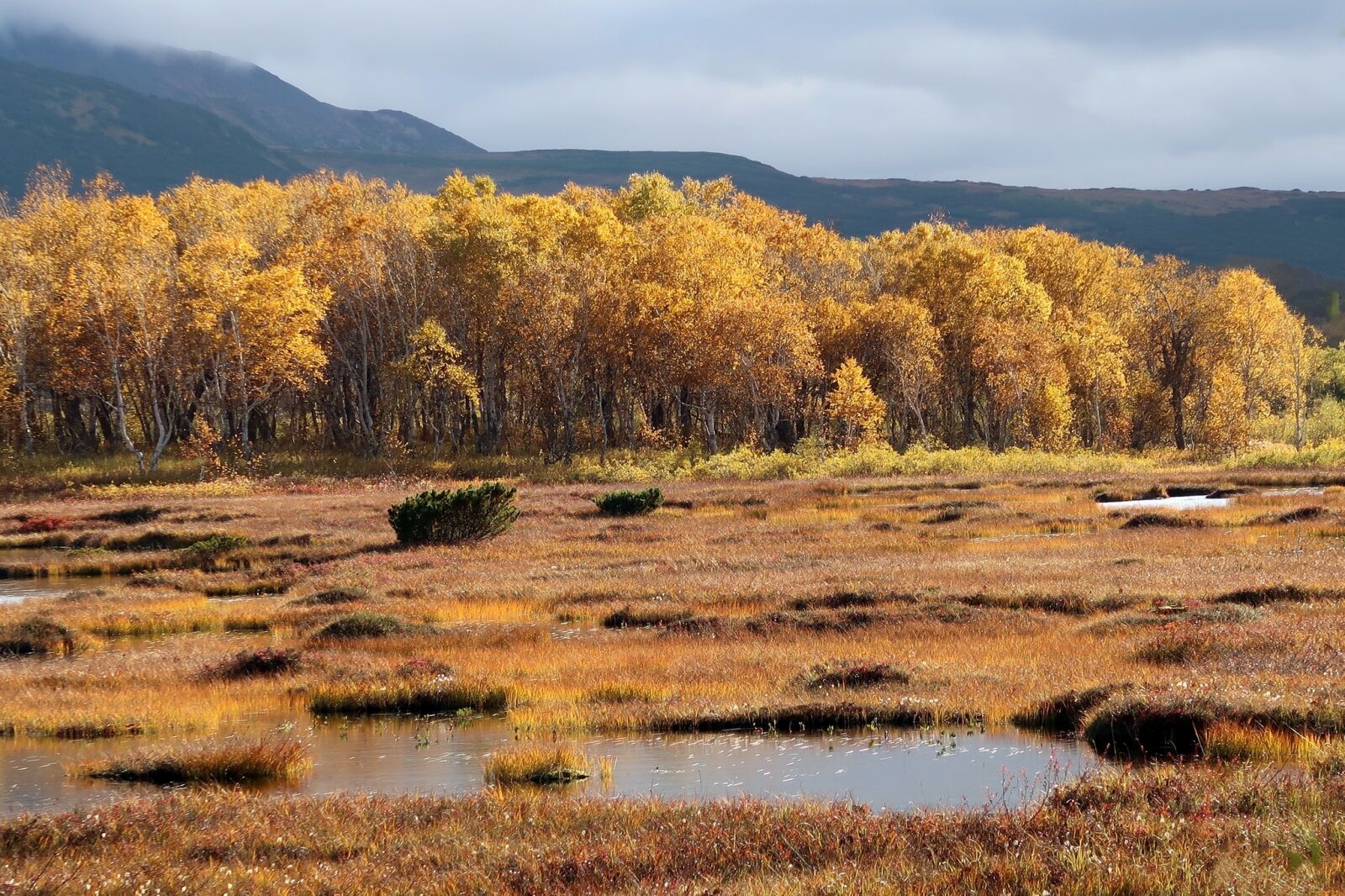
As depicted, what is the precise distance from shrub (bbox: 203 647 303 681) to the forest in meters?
53.3

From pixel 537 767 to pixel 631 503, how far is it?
3802cm

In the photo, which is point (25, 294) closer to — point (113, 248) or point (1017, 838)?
point (113, 248)

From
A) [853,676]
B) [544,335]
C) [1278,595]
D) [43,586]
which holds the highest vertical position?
[544,335]

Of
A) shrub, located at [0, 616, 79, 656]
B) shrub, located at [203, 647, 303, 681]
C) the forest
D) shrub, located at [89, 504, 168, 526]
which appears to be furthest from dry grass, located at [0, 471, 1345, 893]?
the forest

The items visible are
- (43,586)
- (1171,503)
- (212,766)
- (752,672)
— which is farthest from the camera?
(1171,503)

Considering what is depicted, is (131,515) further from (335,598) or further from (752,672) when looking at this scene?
(752,672)

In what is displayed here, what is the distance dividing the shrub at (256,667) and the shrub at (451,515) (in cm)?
2043

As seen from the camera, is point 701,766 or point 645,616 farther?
point 645,616

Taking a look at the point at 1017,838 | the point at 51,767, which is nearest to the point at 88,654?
the point at 51,767

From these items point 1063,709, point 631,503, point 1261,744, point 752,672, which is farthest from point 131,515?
point 1261,744

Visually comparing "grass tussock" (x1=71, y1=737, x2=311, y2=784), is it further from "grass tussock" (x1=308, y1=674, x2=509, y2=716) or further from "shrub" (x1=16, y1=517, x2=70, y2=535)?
"shrub" (x1=16, y1=517, x2=70, y2=535)

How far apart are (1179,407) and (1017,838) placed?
91140 millimetres

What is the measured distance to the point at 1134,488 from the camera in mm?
57125

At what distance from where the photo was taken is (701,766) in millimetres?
15906
